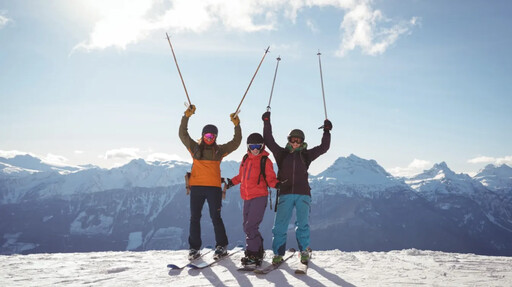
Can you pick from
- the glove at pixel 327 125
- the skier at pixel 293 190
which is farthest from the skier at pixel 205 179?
the glove at pixel 327 125

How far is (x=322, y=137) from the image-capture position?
7719 mm

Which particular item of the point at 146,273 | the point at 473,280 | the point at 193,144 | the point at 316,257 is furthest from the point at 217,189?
the point at 473,280

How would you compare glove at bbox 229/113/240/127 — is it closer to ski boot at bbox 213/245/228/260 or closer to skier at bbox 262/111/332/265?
skier at bbox 262/111/332/265

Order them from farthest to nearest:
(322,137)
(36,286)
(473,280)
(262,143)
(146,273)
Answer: (322,137) → (262,143) → (146,273) → (473,280) → (36,286)

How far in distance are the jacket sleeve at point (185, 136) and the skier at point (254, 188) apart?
4.87 feet

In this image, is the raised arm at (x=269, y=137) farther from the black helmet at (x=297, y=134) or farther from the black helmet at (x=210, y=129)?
the black helmet at (x=210, y=129)

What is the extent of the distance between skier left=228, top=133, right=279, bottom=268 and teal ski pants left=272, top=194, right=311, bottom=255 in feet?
1.09

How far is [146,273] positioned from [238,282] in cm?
193

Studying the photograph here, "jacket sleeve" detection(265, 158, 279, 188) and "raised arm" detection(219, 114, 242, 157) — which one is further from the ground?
"raised arm" detection(219, 114, 242, 157)

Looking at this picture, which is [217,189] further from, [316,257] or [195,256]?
[316,257]

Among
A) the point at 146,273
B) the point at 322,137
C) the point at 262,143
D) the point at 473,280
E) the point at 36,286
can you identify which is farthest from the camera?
the point at 322,137

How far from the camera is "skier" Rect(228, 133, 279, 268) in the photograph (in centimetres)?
680

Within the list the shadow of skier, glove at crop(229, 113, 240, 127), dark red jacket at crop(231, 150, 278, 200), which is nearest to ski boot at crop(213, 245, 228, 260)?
dark red jacket at crop(231, 150, 278, 200)

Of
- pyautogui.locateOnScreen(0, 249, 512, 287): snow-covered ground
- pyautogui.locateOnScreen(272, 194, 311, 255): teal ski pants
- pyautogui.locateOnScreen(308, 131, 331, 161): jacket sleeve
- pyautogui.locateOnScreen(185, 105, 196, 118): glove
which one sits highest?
pyautogui.locateOnScreen(185, 105, 196, 118): glove
